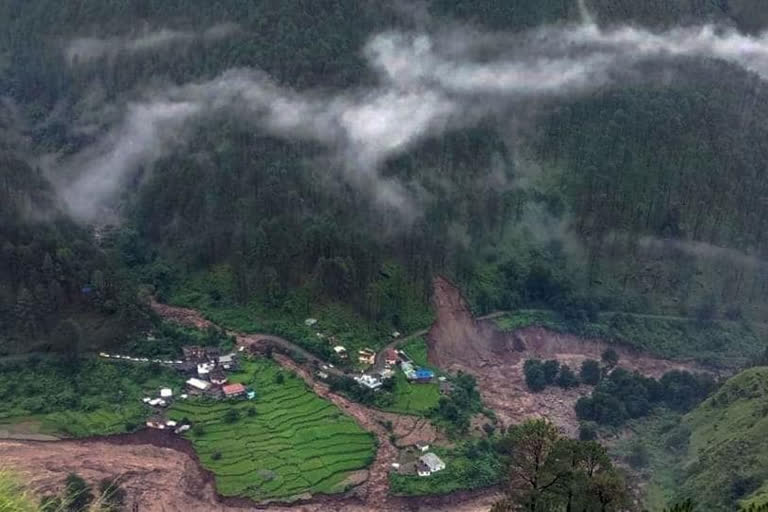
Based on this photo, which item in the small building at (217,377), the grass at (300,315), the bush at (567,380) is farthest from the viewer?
the bush at (567,380)

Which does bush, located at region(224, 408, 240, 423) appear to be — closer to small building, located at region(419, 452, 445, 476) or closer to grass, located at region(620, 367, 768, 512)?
small building, located at region(419, 452, 445, 476)

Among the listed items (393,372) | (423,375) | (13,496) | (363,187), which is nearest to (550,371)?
(423,375)

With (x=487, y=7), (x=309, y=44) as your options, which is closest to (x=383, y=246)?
(x=309, y=44)

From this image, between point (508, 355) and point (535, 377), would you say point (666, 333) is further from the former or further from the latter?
point (535, 377)

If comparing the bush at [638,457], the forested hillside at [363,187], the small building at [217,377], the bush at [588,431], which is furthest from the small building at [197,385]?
the bush at [638,457]

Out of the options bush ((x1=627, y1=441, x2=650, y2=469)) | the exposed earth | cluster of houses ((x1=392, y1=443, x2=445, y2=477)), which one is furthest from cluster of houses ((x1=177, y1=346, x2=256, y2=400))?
bush ((x1=627, y1=441, x2=650, y2=469))

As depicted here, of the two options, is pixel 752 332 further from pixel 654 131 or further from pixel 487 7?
pixel 487 7

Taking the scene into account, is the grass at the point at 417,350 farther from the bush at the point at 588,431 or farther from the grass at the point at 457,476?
the bush at the point at 588,431
